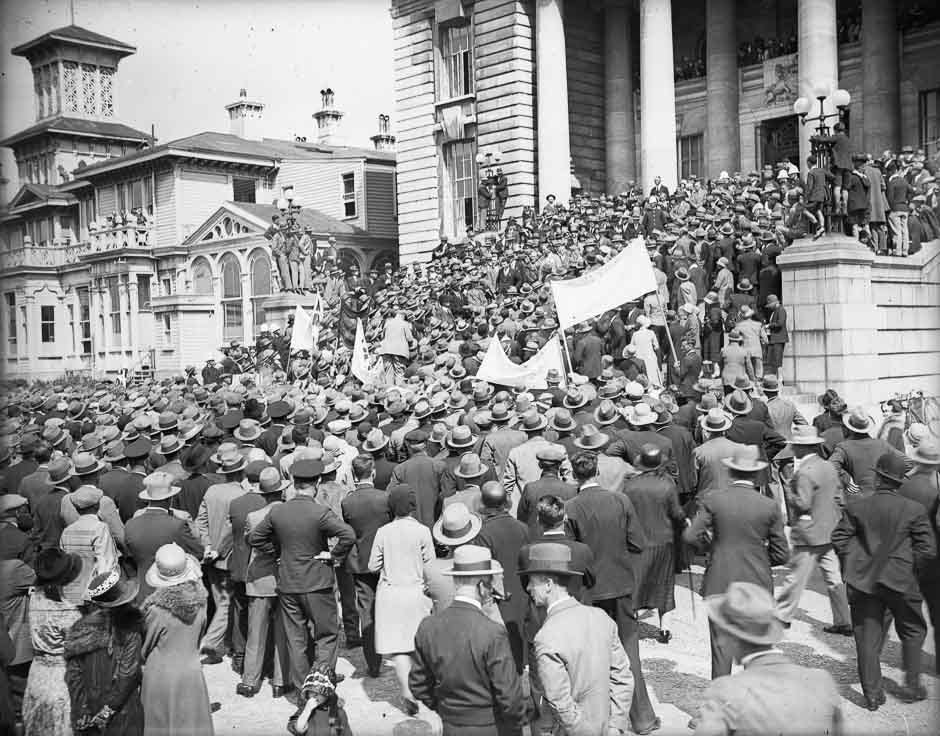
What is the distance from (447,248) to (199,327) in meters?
17.1

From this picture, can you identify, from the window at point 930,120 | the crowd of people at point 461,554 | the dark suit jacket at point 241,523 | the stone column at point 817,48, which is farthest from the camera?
the window at point 930,120

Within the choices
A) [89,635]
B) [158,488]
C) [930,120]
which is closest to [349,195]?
[930,120]

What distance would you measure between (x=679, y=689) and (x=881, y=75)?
25858 mm

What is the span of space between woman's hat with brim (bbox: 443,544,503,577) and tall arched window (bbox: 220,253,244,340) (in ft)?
130

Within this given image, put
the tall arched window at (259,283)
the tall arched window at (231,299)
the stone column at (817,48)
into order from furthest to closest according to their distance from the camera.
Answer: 1. the tall arched window at (231,299)
2. the tall arched window at (259,283)
3. the stone column at (817,48)

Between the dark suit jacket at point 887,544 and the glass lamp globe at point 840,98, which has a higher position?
the glass lamp globe at point 840,98

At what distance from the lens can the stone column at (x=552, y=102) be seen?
109ft

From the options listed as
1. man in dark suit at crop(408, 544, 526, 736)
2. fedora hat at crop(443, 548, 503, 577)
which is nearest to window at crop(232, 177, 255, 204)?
fedora hat at crop(443, 548, 503, 577)

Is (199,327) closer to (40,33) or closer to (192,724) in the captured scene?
(40,33)

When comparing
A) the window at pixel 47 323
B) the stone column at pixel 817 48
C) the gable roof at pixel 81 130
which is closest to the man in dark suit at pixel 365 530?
the stone column at pixel 817 48

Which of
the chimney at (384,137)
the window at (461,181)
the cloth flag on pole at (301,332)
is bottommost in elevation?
the cloth flag on pole at (301,332)

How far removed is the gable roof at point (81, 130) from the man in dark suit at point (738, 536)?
5664cm

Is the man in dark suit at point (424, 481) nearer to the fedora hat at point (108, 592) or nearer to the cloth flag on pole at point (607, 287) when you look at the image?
the fedora hat at point (108, 592)

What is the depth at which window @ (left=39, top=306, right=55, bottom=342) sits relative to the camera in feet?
180
